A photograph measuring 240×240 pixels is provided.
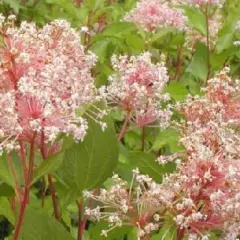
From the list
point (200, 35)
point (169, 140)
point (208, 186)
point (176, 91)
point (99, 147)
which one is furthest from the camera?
point (200, 35)

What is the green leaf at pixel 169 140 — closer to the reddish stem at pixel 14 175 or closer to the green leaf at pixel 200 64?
the green leaf at pixel 200 64

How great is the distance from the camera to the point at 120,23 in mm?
2934

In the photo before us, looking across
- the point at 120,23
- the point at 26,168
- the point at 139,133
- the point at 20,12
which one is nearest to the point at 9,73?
the point at 26,168

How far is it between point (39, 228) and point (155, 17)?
153cm

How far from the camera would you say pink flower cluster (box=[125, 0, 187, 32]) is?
2.94 metres

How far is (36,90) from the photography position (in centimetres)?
145

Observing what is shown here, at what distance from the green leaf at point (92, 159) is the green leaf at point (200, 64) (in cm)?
112

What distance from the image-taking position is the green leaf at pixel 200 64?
283 centimetres

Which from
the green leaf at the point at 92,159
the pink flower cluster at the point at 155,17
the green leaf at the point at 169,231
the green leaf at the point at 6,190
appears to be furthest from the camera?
the pink flower cluster at the point at 155,17

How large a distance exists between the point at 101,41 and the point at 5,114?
164cm

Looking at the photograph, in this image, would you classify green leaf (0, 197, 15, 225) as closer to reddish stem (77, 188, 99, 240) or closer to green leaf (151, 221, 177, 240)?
reddish stem (77, 188, 99, 240)

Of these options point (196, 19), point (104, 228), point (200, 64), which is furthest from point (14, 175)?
point (196, 19)

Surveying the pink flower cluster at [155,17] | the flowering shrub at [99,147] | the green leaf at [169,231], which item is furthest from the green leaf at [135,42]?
the green leaf at [169,231]

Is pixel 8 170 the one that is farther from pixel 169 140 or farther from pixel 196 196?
pixel 169 140
